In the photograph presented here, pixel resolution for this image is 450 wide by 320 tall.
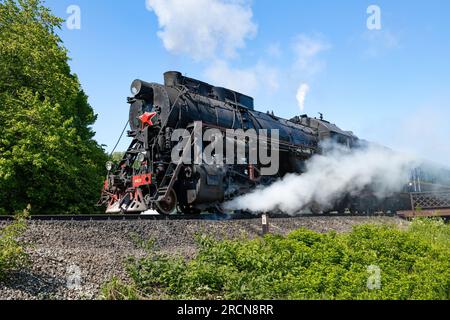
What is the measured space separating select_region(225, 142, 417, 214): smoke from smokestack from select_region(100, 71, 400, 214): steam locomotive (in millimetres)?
597

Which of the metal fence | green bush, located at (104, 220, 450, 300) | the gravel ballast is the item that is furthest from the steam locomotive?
the metal fence

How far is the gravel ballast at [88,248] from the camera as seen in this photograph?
5.46 m

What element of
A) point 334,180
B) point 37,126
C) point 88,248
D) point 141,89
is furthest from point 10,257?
point 334,180

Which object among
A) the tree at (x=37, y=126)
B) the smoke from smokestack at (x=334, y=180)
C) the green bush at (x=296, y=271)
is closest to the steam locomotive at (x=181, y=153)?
the smoke from smokestack at (x=334, y=180)

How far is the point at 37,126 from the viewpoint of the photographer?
1666 centimetres

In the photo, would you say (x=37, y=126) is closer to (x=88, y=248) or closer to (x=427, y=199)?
(x=88, y=248)

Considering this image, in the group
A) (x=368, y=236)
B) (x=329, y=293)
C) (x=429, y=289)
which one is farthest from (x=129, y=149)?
(x=429, y=289)

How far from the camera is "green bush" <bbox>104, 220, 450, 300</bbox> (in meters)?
6.04

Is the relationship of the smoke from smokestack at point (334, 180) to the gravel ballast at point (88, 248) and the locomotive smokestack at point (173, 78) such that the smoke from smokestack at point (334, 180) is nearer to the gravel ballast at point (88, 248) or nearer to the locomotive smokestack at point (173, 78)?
the gravel ballast at point (88, 248)

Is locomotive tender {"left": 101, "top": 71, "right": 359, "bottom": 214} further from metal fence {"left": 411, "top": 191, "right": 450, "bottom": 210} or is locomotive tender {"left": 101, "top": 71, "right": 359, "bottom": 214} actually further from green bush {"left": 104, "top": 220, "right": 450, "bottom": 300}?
metal fence {"left": 411, "top": 191, "right": 450, "bottom": 210}

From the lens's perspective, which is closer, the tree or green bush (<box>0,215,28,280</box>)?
green bush (<box>0,215,28,280</box>)

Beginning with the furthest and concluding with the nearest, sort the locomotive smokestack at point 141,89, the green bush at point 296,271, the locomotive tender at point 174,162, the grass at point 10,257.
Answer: the locomotive smokestack at point 141,89
the locomotive tender at point 174,162
the green bush at point 296,271
the grass at point 10,257
